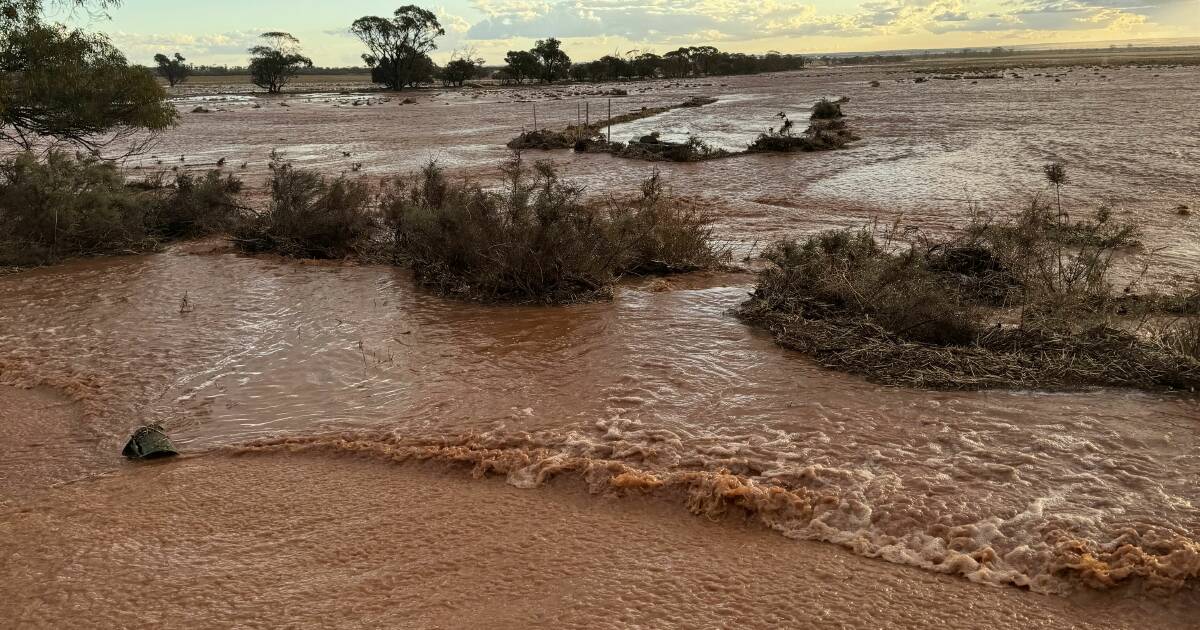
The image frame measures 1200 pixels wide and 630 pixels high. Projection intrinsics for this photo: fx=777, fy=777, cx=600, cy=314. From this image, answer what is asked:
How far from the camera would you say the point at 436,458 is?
5.04 m

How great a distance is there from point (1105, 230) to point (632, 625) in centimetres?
933

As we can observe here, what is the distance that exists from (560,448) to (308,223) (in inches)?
290

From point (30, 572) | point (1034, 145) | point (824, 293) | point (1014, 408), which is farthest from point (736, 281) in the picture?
point (1034, 145)

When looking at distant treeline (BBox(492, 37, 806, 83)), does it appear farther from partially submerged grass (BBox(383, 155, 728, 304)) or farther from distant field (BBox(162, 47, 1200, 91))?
partially submerged grass (BBox(383, 155, 728, 304))

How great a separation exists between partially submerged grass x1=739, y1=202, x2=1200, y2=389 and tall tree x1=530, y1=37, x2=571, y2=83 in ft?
254

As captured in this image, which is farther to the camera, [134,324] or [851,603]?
[134,324]

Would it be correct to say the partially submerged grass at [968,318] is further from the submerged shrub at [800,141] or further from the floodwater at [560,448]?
the submerged shrub at [800,141]

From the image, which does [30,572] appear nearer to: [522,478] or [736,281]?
[522,478]

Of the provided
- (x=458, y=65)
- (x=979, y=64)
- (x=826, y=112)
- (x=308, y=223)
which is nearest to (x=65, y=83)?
(x=308, y=223)

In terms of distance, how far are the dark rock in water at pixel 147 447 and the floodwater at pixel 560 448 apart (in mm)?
112

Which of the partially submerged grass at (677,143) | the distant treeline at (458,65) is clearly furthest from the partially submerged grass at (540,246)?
the distant treeline at (458,65)

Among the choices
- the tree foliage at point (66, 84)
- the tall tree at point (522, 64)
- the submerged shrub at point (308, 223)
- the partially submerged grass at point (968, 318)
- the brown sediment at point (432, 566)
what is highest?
the tall tree at point (522, 64)

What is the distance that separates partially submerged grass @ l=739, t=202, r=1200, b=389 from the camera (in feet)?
19.5

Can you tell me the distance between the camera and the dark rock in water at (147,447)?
509 centimetres
